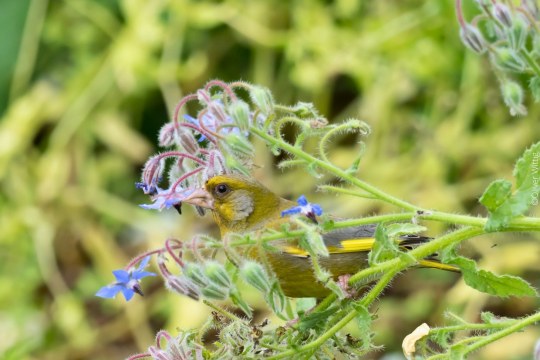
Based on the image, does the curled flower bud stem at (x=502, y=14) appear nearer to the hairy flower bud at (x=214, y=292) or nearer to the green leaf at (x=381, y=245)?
the green leaf at (x=381, y=245)

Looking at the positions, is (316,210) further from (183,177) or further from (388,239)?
(183,177)

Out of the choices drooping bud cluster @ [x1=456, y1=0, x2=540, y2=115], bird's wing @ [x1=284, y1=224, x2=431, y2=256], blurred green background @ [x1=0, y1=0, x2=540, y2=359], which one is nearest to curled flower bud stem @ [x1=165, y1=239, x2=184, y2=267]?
bird's wing @ [x1=284, y1=224, x2=431, y2=256]

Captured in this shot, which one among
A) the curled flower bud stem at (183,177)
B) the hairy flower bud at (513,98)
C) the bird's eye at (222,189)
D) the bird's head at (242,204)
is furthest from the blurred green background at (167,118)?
the curled flower bud stem at (183,177)

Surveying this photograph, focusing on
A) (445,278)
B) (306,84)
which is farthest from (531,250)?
(306,84)

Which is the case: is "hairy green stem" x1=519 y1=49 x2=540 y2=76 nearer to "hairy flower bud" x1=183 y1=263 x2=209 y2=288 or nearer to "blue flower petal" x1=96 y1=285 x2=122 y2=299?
"hairy flower bud" x1=183 y1=263 x2=209 y2=288

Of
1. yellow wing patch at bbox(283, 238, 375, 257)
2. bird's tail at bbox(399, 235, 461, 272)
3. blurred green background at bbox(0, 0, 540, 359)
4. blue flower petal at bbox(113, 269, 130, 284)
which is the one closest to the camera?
blue flower petal at bbox(113, 269, 130, 284)

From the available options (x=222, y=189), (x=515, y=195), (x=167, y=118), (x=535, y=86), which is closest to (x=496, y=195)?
(x=515, y=195)

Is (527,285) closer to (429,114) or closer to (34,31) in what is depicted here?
(429,114)
